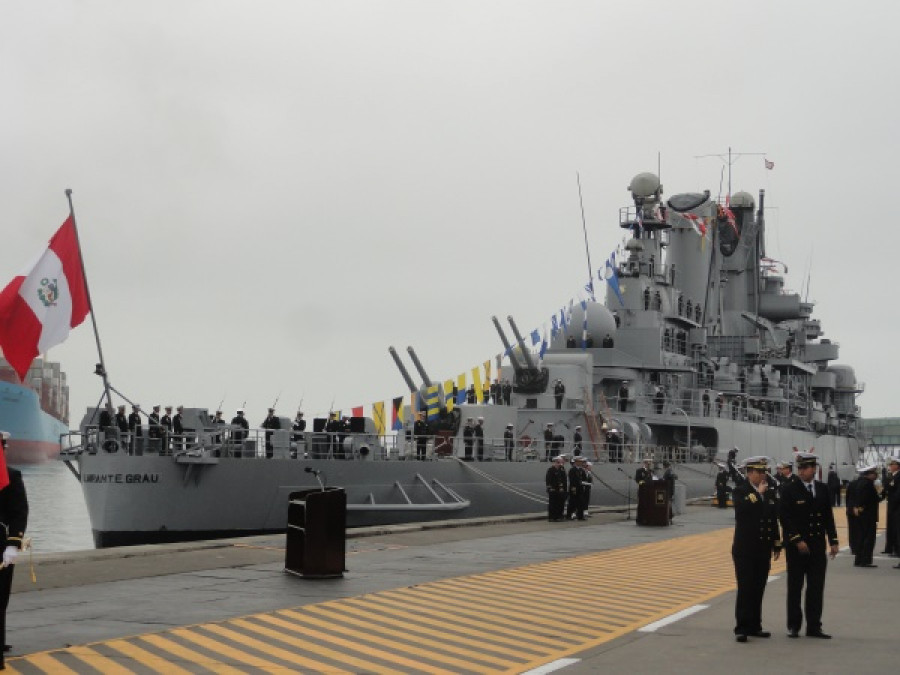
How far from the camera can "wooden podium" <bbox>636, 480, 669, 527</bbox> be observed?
23.2 m

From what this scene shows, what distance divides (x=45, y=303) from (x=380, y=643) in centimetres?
1173

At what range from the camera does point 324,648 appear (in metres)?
8.55

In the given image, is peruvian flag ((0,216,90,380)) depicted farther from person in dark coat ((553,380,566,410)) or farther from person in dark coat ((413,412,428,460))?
person in dark coat ((553,380,566,410))

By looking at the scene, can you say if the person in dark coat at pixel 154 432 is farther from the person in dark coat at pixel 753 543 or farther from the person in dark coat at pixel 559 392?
the person in dark coat at pixel 753 543

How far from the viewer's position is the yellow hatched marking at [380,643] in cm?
817

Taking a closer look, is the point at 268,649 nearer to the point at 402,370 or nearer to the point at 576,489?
the point at 576,489

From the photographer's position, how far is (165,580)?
40.7 feet

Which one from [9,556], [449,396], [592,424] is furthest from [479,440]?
[9,556]

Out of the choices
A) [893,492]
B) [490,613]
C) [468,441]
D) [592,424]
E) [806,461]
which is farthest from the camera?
[592,424]

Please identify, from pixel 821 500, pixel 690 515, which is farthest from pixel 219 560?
pixel 690 515

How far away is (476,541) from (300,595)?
7.33 metres

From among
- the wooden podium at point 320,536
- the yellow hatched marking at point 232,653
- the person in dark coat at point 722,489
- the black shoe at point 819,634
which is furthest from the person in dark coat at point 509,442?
the yellow hatched marking at point 232,653

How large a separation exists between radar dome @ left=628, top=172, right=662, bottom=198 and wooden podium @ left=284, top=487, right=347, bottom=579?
33.2m

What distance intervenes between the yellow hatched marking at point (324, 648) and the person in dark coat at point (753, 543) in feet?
8.72
